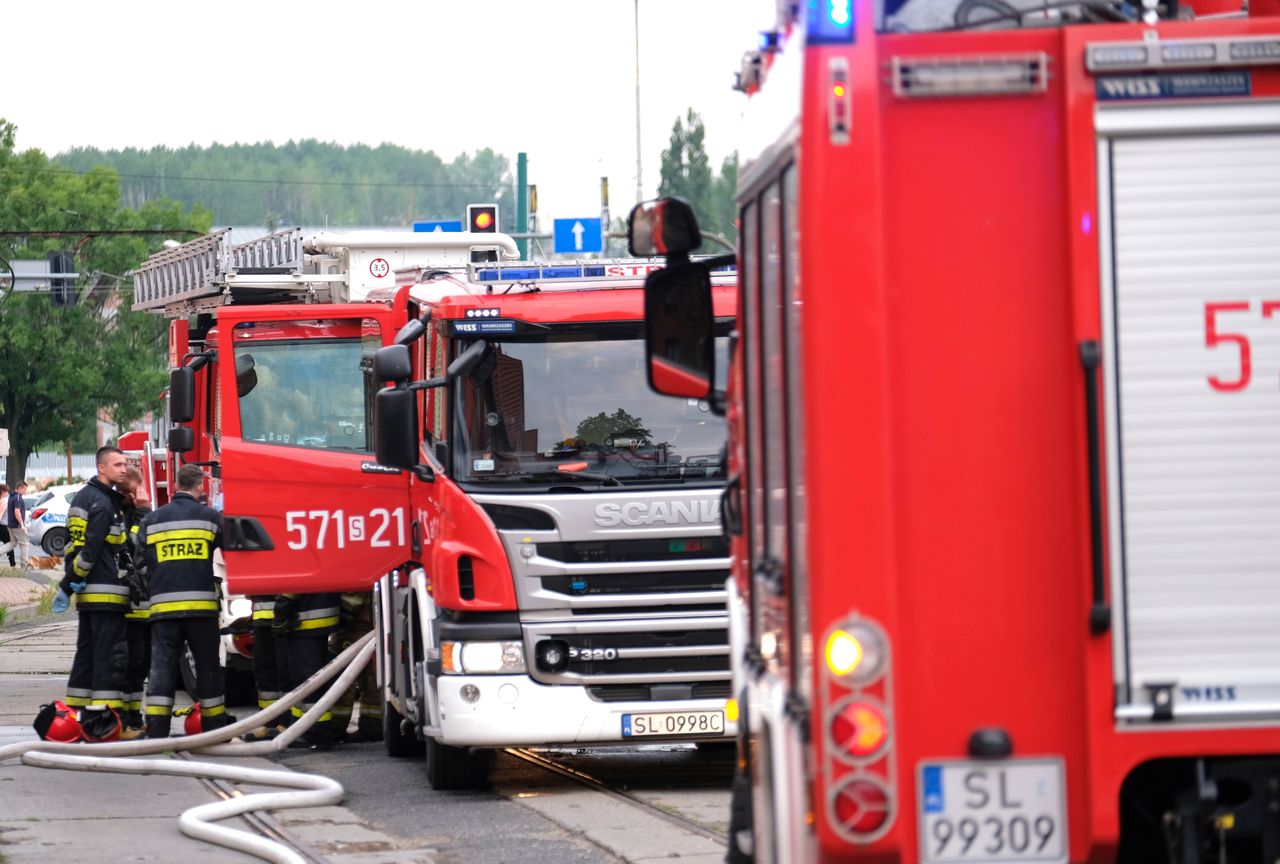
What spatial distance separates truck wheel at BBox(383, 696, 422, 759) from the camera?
13.3 metres

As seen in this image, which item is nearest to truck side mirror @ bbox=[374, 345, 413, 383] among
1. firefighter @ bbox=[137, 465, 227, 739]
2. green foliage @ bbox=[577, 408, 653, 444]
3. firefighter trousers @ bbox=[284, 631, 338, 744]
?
green foliage @ bbox=[577, 408, 653, 444]

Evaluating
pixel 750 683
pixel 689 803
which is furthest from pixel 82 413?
pixel 750 683

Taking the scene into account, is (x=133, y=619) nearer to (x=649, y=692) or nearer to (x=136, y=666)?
(x=136, y=666)

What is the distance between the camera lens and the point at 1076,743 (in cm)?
439

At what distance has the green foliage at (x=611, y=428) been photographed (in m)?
11.0

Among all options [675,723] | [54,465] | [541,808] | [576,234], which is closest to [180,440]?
[541,808]

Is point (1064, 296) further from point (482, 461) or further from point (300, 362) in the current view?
point (300, 362)

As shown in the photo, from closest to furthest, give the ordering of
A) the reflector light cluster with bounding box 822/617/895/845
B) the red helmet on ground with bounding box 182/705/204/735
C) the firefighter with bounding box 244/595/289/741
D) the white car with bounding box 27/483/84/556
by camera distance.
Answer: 1. the reflector light cluster with bounding box 822/617/895/845
2. the red helmet on ground with bounding box 182/705/204/735
3. the firefighter with bounding box 244/595/289/741
4. the white car with bounding box 27/483/84/556

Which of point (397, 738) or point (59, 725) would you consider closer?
point (59, 725)

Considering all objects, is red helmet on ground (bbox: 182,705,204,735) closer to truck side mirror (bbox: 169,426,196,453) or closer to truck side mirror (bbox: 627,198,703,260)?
truck side mirror (bbox: 169,426,196,453)

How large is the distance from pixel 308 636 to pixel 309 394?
1.65 m

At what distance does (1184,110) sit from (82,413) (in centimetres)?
6127

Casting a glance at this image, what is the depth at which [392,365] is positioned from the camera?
10391mm

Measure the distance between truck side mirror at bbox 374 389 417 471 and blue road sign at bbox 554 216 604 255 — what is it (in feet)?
72.7
